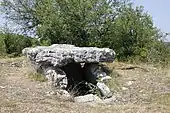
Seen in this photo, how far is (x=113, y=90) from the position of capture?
9375 millimetres

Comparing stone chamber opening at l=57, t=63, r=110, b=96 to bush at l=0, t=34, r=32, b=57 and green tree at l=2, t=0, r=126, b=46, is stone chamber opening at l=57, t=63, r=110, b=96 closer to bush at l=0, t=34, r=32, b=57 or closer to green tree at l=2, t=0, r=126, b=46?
green tree at l=2, t=0, r=126, b=46

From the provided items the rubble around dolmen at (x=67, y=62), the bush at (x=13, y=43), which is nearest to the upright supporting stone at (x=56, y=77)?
the rubble around dolmen at (x=67, y=62)

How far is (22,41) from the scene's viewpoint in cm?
2023

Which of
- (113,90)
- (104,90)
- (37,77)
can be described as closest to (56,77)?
(37,77)

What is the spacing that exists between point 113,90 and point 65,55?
154 centimetres

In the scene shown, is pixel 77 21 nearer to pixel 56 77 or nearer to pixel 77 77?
pixel 77 77

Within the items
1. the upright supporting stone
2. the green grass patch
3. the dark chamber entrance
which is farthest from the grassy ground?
the dark chamber entrance

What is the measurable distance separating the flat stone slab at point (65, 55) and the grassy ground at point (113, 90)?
565mm

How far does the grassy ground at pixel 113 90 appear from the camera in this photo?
23.7ft

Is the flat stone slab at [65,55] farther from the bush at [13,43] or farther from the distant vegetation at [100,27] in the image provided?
the bush at [13,43]

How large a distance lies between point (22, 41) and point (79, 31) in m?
4.30

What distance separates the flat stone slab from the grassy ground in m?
0.57

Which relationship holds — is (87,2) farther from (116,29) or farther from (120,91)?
(120,91)

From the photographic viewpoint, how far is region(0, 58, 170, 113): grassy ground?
7.24m
